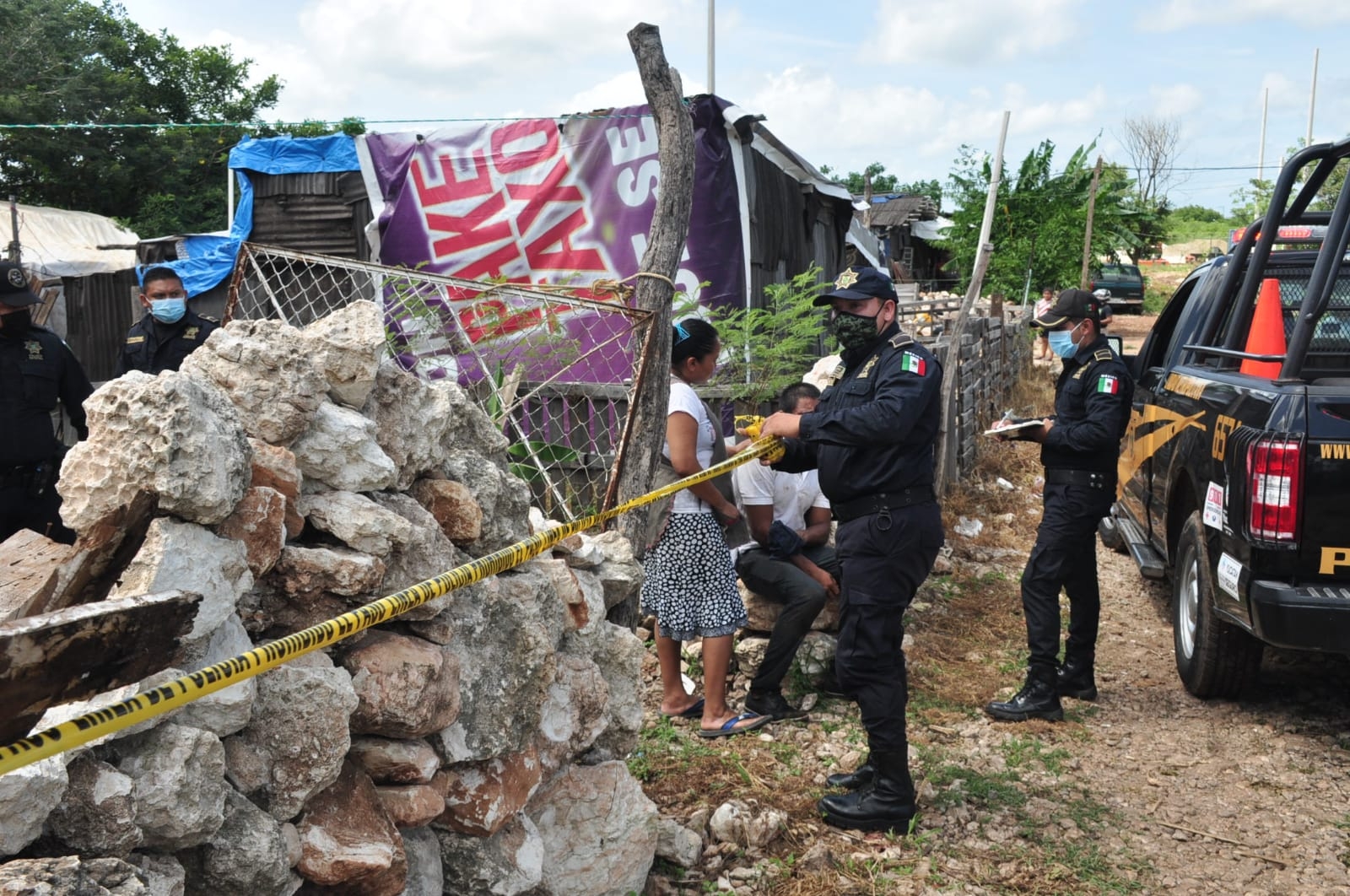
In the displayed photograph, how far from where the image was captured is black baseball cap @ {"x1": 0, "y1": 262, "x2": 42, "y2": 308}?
4.31 metres

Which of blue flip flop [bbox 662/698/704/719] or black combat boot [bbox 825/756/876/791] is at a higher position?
black combat boot [bbox 825/756/876/791]

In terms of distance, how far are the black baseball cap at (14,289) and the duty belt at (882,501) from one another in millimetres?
3224

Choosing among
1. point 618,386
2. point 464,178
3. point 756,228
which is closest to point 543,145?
point 464,178

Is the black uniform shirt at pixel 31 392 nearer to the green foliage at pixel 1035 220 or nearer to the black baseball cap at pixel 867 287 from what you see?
the black baseball cap at pixel 867 287

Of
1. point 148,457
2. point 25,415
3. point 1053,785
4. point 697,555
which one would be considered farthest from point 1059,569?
point 25,415

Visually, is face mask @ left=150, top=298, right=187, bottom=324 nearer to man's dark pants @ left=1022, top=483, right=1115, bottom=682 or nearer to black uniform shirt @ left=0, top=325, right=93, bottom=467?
black uniform shirt @ left=0, top=325, right=93, bottom=467

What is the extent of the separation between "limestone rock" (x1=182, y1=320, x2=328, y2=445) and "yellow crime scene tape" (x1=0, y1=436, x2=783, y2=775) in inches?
18.5

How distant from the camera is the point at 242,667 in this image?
6.38 ft

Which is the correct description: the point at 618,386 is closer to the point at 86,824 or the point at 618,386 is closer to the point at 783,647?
the point at 783,647

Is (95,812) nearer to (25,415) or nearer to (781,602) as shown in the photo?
(25,415)

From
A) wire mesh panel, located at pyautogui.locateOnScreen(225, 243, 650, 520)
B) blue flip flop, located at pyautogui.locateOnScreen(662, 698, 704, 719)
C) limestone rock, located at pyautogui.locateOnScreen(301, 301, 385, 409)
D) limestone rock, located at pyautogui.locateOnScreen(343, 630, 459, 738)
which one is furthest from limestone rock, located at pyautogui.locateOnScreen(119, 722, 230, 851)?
blue flip flop, located at pyautogui.locateOnScreen(662, 698, 704, 719)

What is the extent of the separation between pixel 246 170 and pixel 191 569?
949 cm

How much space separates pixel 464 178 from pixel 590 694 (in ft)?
24.0

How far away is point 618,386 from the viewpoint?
6.78m
